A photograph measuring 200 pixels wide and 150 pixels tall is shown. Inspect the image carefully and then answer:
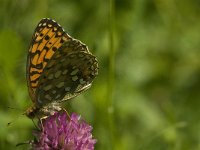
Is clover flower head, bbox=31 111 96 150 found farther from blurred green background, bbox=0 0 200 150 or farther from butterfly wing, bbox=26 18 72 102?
blurred green background, bbox=0 0 200 150

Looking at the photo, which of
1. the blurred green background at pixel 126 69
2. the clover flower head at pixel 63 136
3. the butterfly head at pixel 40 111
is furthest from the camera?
the blurred green background at pixel 126 69

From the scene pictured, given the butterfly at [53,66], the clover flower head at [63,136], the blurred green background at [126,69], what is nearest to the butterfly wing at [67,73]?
the butterfly at [53,66]

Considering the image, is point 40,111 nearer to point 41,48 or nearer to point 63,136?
point 63,136

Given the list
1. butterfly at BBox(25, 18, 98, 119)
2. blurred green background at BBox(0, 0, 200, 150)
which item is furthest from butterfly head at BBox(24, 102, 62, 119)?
blurred green background at BBox(0, 0, 200, 150)

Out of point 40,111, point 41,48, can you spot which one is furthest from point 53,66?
point 40,111

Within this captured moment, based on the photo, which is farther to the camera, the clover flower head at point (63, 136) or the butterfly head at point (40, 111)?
the butterfly head at point (40, 111)

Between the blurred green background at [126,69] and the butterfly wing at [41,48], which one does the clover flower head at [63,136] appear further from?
the blurred green background at [126,69]
